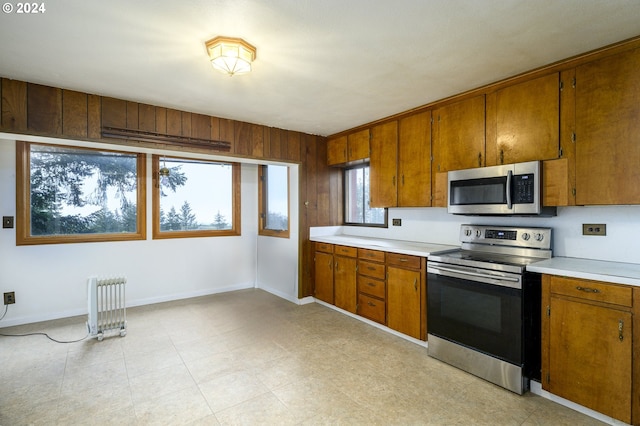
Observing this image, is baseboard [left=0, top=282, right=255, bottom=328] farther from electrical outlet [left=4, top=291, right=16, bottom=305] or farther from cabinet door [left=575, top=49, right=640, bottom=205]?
cabinet door [left=575, top=49, right=640, bottom=205]

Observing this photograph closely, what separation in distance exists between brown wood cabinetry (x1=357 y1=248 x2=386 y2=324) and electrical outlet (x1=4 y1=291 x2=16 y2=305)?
3895 mm

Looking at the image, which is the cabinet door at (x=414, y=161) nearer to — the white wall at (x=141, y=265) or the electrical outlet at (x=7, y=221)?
the white wall at (x=141, y=265)

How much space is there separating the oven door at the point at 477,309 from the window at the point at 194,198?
10.9ft

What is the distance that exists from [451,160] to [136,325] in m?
3.82

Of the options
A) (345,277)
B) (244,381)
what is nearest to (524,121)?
(345,277)

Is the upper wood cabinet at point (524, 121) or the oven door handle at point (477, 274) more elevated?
the upper wood cabinet at point (524, 121)

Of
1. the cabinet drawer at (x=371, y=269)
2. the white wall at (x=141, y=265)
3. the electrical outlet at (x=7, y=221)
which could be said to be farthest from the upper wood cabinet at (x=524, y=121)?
the electrical outlet at (x=7, y=221)

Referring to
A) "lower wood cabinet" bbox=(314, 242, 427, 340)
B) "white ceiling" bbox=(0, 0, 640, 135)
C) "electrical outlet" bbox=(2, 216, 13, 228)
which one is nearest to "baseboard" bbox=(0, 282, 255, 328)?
"electrical outlet" bbox=(2, 216, 13, 228)

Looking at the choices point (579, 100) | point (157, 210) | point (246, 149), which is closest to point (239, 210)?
point (157, 210)

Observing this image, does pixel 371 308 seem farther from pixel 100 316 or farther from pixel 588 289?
pixel 100 316

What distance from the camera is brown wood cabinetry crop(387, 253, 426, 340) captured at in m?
2.87

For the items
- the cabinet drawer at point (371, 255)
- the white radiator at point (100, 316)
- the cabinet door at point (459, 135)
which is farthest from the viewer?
the cabinet drawer at point (371, 255)

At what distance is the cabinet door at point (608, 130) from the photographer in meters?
1.94

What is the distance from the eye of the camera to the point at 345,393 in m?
2.18
